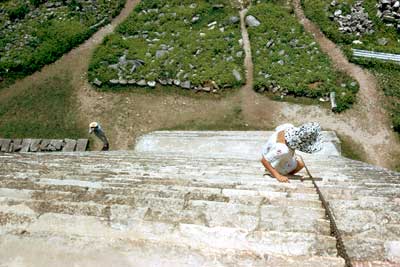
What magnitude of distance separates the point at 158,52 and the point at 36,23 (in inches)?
169

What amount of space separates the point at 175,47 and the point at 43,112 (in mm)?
4080

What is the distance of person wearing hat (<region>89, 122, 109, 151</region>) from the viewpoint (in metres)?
9.59

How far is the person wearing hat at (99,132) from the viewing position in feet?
31.5

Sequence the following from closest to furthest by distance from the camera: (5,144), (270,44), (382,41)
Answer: (5,144) → (382,41) → (270,44)

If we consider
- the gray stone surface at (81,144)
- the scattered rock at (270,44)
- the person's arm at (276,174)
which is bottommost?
the gray stone surface at (81,144)

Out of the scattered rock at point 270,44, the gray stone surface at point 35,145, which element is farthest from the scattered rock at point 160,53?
the gray stone surface at point 35,145

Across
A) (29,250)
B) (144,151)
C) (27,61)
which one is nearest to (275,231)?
(29,250)

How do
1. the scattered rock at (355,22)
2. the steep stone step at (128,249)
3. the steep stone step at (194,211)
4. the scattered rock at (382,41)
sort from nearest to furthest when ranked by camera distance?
the steep stone step at (128,249), the steep stone step at (194,211), the scattered rock at (382,41), the scattered rock at (355,22)

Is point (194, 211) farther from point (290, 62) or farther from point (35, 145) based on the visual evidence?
point (290, 62)

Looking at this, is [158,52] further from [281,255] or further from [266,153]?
[281,255]

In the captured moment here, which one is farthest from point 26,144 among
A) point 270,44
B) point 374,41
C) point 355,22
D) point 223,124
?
point 374,41

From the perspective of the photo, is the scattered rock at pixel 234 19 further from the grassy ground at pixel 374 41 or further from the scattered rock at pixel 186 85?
the scattered rock at pixel 186 85

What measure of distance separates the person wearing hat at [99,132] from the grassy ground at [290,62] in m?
4.11

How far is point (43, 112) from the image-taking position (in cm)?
1144
